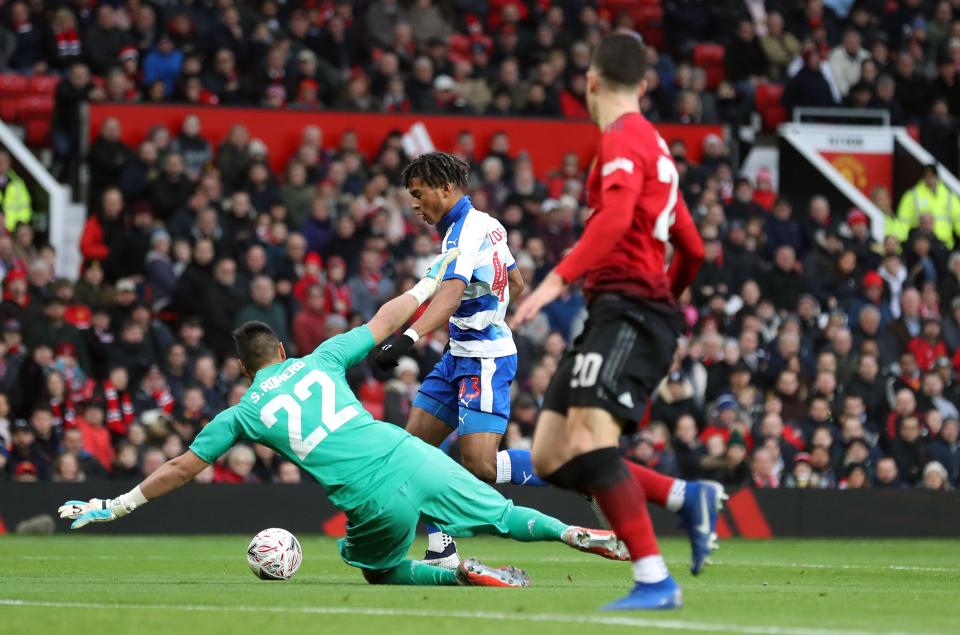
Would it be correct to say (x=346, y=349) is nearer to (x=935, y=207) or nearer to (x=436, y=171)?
(x=436, y=171)

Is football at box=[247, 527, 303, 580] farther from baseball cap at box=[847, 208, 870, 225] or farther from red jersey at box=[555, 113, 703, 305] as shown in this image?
baseball cap at box=[847, 208, 870, 225]

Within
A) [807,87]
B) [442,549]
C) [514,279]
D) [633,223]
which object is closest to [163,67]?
[807,87]

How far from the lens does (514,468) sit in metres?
10.9

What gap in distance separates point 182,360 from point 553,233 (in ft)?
16.9

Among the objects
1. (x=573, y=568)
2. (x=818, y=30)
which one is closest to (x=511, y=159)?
(x=818, y=30)

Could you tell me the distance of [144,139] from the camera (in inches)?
825

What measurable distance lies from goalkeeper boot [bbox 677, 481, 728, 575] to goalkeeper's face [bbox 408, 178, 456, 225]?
3520 millimetres

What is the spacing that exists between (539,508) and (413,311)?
8.25 meters

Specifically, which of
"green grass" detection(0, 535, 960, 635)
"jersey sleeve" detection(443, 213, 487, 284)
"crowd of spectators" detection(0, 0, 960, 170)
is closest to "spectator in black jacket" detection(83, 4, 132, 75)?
"crowd of spectators" detection(0, 0, 960, 170)

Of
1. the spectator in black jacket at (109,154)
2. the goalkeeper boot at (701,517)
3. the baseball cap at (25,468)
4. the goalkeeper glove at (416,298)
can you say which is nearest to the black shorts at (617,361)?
the goalkeeper boot at (701,517)

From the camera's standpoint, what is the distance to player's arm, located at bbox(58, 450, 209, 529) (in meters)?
9.41

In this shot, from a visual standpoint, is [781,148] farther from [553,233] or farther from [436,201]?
[436,201]

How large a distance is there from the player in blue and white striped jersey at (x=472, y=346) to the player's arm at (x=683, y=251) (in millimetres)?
2604

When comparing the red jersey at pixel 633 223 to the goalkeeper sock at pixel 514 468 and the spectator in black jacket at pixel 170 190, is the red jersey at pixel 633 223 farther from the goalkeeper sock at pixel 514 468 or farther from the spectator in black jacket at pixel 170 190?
the spectator in black jacket at pixel 170 190
